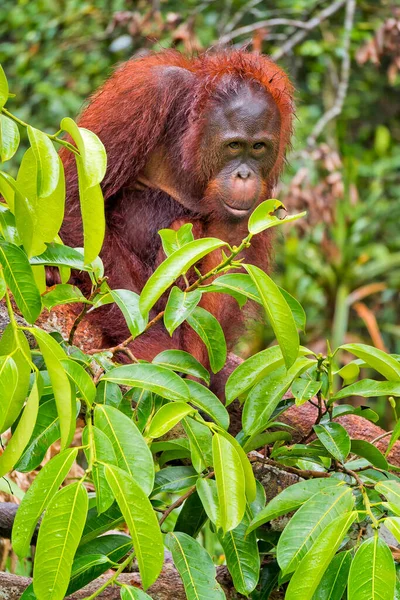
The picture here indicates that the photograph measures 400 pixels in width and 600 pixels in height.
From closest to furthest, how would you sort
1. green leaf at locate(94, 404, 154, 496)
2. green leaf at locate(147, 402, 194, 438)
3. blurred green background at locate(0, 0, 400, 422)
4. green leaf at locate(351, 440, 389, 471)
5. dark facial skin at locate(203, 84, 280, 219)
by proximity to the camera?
green leaf at locate(94, 404, 154, 496) < green leaf at locate(147, 402, 194, 438) < green leaf at locate(351, 440, 389, 471) < dark facial skin at locate(203, 84, 280, 219) < blurred green background at locate(0, 0, 400, 422)

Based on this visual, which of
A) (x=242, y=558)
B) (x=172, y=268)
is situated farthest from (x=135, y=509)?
(x=242, y=558)

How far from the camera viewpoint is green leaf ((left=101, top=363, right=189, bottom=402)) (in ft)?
4.89

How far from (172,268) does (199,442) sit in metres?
0.33

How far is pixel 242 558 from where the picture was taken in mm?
1699

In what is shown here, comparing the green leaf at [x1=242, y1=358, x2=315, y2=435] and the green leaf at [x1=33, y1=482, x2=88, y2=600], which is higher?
the green leaf at [x1=33, y1=482, x2=88, y2=600]

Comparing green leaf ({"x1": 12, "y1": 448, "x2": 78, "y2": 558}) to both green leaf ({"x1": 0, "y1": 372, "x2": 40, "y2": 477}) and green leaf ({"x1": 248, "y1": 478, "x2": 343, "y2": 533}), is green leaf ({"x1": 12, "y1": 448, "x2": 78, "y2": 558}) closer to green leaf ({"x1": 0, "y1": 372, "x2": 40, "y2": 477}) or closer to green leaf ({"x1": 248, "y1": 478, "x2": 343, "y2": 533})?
green leaf ({"x1": 0, "y1": 372, "x2": 40, "y2": 477})

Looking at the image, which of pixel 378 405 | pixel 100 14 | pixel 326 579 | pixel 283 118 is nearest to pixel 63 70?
pixel 100 14

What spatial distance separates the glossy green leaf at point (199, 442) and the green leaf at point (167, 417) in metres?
0.11

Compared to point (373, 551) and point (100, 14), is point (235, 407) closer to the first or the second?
point (373, 551)

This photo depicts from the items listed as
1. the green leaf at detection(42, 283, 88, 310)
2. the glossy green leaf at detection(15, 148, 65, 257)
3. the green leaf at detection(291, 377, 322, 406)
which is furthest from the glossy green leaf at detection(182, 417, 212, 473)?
the glossy green leaf at detection(15, 148, 65, 257)

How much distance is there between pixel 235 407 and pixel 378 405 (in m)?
3.85

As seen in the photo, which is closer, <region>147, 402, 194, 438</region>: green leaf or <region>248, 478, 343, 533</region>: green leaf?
<region>147, 402, 194, 438</region>: green leaf

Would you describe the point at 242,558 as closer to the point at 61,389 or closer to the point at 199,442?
the point at 199,442

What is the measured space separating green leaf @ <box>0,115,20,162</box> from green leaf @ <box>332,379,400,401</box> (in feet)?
2.63
